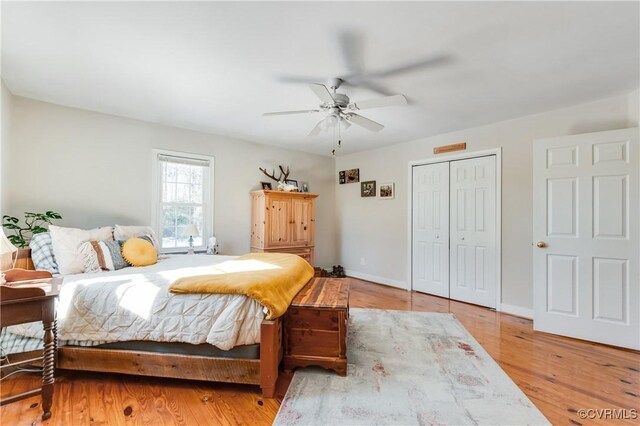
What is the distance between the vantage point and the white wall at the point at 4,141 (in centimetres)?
254

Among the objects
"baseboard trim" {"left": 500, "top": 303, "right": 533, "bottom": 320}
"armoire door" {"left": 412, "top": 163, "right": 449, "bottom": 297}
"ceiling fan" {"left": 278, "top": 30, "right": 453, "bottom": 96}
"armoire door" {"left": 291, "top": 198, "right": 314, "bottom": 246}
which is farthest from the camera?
"armoire door" {"left": 291, "top": 198, "right": 314, "bottom": 246}

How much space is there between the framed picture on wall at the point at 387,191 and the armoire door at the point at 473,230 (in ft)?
3.13

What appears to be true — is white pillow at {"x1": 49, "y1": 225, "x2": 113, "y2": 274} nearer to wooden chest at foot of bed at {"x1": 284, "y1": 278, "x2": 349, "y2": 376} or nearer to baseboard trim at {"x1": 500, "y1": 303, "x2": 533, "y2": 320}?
wooden chest at foot of bed at {"x1": 284, "y1": 278, "x2": 349, "y2": 376}

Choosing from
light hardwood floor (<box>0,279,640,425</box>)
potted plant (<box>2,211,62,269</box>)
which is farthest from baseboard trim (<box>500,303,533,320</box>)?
potted plant (<box>2,211,62,269</box>)

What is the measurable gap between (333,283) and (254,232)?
2.22 metres

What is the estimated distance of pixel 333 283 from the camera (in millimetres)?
2615

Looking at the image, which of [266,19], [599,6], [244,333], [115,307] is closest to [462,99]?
[599,6]

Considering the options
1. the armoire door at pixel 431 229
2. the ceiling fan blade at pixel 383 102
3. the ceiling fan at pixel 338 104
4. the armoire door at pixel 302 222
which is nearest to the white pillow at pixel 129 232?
the ceiling fan at pixel 338 104

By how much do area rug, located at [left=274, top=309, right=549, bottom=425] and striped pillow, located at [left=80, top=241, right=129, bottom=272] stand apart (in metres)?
1.88

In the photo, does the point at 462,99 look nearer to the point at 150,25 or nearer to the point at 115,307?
the point at 150,25

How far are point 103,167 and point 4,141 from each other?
811 millimetres

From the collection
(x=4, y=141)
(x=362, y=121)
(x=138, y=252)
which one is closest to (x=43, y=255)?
(x=138, y=252)

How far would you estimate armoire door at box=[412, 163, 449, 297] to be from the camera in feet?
13.5

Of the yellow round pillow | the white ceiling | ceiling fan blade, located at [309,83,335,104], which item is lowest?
the yellow round pillow
